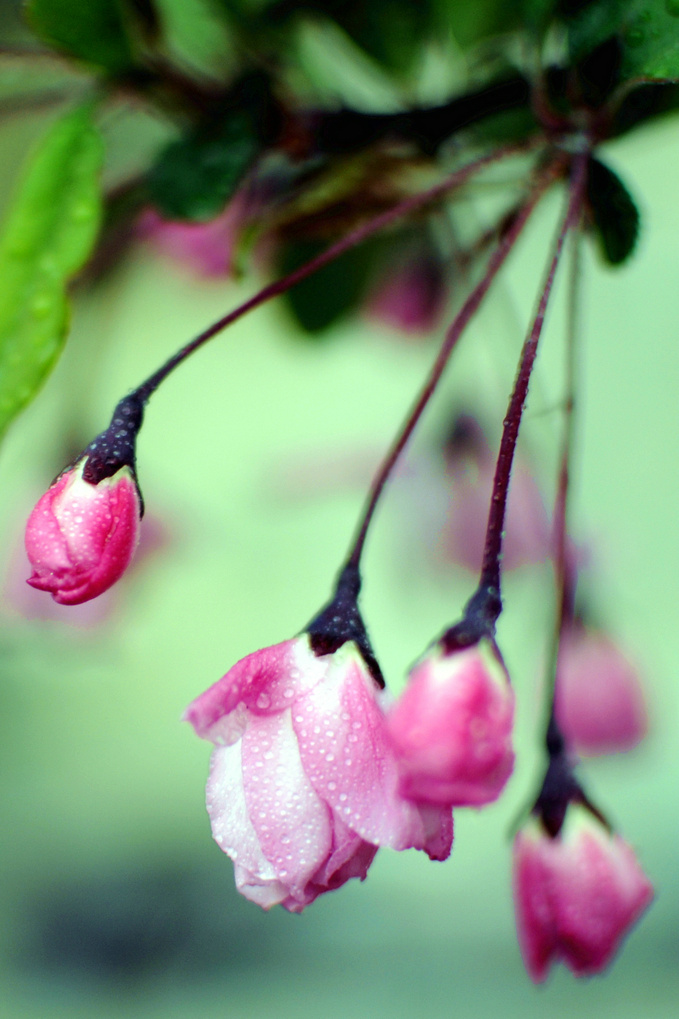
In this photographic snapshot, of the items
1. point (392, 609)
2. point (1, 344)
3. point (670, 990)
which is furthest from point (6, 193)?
point (670, 990)

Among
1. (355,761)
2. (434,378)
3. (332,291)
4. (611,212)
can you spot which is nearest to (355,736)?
(355,761)

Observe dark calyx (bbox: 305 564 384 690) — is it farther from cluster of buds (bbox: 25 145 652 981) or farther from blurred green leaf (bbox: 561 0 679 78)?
blurred green leaf (bbox: 561 0 679 78)

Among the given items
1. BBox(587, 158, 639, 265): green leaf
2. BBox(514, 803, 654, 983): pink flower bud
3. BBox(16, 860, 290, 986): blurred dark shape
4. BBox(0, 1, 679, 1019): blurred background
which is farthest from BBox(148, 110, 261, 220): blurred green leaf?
BBox(16, 860, 290, 986): blurred dark shape

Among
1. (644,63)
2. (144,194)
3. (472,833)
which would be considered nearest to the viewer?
(644,63)

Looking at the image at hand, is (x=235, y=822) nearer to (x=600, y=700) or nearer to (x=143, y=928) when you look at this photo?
(x=600, y=700)

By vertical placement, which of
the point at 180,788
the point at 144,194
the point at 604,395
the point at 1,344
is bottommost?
the point at 180,788

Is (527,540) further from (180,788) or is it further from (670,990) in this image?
(180,788)
